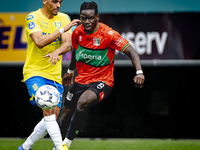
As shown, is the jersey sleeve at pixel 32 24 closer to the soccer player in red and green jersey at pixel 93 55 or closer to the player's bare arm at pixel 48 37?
the player's bare arm at pixel 48 37

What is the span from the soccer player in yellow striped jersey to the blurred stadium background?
113 inches

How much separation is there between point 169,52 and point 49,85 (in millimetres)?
3724

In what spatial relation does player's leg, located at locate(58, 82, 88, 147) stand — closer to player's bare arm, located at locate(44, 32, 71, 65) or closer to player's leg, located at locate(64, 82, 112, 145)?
player's leg, located at locate(64, 82, 112, 145)

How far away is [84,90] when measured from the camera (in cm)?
561

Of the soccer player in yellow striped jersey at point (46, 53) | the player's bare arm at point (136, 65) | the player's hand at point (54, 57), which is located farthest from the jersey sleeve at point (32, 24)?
the player's bare arm at point (136, 65)

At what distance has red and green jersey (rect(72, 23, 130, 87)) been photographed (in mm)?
5465

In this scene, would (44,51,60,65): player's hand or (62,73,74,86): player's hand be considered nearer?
→ (44,51,60,65): player's hand

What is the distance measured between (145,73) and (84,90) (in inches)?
129

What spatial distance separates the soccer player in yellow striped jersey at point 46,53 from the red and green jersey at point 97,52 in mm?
312

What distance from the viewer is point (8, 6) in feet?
29.2

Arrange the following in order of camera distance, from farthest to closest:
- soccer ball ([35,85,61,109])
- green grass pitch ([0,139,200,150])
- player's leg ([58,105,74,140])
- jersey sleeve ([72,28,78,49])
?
green grass pitch ([0,139,200,150]) < player's leg ([58,105,74,140]) < jersey sleeve ([72,28,78,49]) < soccer ball ([35,85,61,109])

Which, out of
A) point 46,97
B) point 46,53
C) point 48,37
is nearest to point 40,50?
point 46,53

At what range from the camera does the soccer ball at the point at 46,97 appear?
4.82 m

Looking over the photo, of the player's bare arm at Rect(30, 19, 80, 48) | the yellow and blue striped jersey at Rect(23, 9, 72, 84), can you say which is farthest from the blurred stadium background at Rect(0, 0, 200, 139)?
the player's bare arm at Rect(30, 19, 80, 48)
